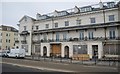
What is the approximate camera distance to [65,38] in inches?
1892

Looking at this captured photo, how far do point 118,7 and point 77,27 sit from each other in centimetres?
984

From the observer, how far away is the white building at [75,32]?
1566 inches

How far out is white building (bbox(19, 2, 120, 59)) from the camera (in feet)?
131

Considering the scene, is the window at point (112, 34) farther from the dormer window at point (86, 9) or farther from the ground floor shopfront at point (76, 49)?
the dormer window at point (86, 9)

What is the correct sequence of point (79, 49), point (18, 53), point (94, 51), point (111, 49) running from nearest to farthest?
point (111, 49) → point (94, 51) → point (79, 49) → point (18, 53)

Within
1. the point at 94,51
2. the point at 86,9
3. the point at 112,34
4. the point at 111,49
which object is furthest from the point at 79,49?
the point at 86,9

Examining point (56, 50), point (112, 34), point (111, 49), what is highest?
point (112, 34)

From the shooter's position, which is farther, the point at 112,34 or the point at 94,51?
the point at 94,51

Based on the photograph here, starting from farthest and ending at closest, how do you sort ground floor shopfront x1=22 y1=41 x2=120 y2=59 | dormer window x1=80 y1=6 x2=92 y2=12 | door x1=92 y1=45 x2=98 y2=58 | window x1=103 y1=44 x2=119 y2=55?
dormer window x1=80 y1=6 x2=92 y2=12
door x1=92 y1=45 x2=98 y2=58
ground floor shopfront x1=22 y1=41 x2=120 y2=59
window x1=103 y1=44 x2=119 y2=55

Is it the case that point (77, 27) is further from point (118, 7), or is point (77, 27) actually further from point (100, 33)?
point (118, 7)

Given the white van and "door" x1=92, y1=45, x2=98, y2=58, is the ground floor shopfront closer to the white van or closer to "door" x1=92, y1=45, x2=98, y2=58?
"door" x1=92, y1=45, x2=98, y2=58

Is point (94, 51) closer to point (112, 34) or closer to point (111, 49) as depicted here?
point (111, 49)

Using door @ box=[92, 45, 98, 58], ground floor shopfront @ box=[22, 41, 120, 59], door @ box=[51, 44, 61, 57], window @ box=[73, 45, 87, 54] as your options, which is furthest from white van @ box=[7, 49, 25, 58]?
door @ box=[92, 45, 98, 58]

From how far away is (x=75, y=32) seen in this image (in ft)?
150
